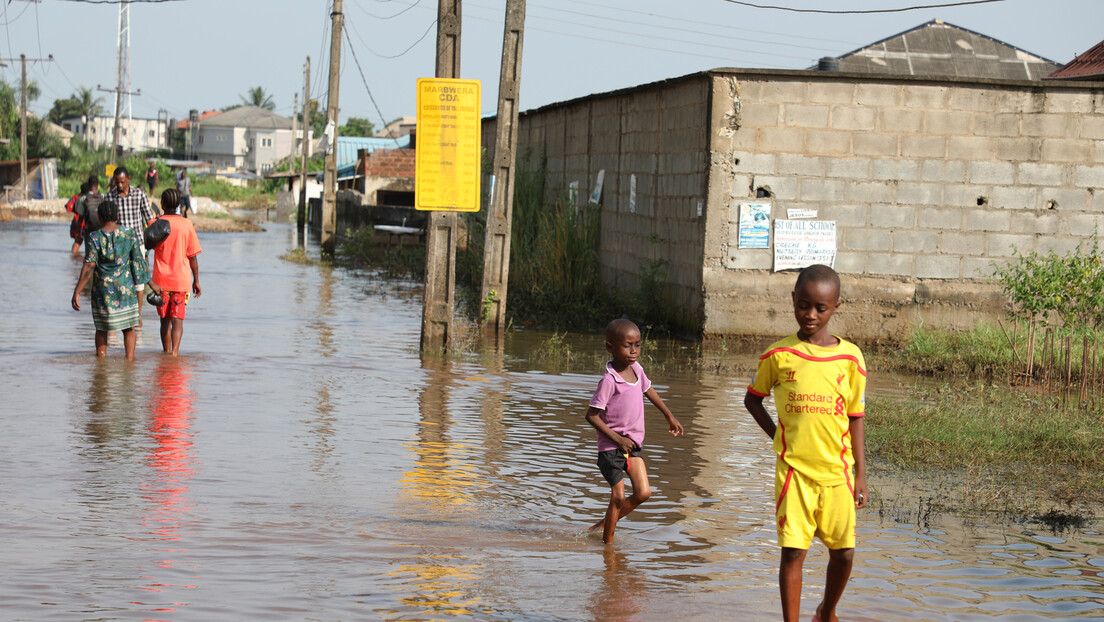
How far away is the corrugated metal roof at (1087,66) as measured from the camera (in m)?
20.6

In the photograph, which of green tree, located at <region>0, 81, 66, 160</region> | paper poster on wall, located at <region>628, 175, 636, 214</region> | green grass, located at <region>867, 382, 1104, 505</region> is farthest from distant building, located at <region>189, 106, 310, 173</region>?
green grass, located at <region>867, 382, 1104, 505</region>

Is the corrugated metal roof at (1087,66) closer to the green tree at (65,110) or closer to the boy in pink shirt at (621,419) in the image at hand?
the boy in pink shirt at (621,419)

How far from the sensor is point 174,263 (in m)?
11.7

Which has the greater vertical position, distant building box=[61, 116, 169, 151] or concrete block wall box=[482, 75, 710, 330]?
distant building box=[61, 116, 169, 151]

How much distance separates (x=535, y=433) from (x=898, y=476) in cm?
264

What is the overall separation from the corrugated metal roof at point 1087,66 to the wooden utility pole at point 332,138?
670 inches

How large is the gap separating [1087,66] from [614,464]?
746 inches

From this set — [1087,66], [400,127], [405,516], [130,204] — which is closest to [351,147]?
[400,127]

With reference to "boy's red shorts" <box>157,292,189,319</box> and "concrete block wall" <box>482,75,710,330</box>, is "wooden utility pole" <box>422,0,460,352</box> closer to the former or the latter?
"boy's red shorts" <box>157,292,189,319</box>

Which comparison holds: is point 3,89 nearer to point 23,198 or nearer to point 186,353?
point 23,198

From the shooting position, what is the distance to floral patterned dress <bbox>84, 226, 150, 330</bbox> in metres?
11.4

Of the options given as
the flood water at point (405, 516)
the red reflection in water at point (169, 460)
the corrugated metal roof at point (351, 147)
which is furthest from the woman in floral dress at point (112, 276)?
the corrugated metal roof at point (351, 147)

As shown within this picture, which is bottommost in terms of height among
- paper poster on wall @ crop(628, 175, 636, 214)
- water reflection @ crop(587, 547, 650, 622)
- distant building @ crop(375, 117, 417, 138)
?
water reflection @ crop(587, 547, 650, 622)

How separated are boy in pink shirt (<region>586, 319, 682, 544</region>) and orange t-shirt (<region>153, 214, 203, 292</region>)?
675 centimetres
